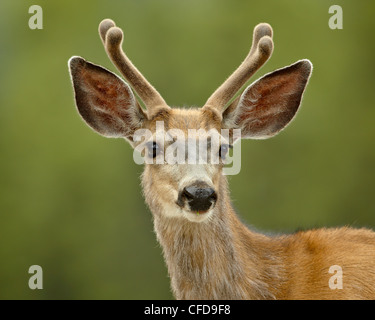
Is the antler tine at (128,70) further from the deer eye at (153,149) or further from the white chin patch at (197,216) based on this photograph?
Answer: the white chin patch at (197,216)

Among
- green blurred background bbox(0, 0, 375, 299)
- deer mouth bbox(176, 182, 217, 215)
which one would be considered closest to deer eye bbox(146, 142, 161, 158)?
deer mouth bbox(176, 182, 217, 215)

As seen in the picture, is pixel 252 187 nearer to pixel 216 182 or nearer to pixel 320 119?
pixel 320 119

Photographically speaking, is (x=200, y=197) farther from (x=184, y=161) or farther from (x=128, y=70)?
(x=128, y=70)

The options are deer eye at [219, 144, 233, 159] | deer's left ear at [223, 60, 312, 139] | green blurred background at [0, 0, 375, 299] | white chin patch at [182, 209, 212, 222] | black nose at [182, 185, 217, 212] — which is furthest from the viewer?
green blurred background at [0, 0, 375, 299]

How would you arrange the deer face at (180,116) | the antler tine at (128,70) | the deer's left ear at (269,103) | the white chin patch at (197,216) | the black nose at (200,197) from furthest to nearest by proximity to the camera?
the deer's left ear at (269,103) < the antler tine at (128,70) < the deer face at (180,116) < the white chin patch at (197,216) < the black nose at (200,197)

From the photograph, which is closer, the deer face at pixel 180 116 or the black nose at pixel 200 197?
the black nose at pixel 200 197

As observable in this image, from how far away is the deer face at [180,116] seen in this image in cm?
680

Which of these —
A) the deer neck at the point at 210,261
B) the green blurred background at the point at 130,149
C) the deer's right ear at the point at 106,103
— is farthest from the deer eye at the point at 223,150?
the green blurred background at the point at 130,149

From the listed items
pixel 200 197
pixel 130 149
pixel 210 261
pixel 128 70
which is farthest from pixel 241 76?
pixel 130 149

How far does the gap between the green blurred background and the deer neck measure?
40.4 ft

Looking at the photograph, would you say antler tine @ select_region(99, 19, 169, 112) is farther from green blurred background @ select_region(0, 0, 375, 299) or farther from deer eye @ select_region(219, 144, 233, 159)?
green blurred background @ select_region(0, 0, 375, 299)

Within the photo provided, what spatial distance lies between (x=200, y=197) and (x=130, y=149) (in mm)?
15278

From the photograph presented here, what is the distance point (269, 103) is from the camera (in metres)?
7.66

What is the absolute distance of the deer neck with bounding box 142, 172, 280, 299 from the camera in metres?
6.85
